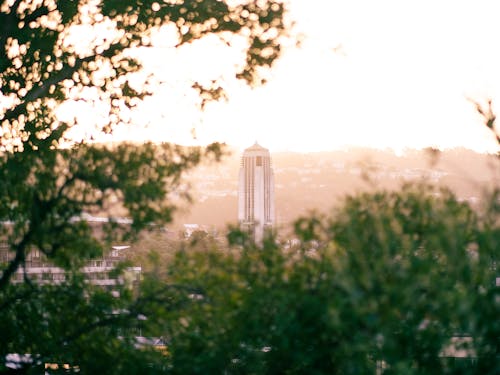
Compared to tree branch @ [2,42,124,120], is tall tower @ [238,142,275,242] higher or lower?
lower

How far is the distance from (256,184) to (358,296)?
412 feet

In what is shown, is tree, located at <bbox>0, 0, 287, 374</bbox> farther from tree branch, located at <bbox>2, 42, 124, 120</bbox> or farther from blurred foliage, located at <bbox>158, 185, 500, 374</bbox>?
blurred foliage, located at <bbox>158, 185, 500, 374</bbox>

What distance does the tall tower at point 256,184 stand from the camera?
123625 mm

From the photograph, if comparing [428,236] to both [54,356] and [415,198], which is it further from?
[54,356]

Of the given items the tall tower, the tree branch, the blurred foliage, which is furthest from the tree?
the tall tower

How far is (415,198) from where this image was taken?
5223 millimetres

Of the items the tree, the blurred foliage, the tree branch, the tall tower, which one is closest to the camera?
the blurred foliage

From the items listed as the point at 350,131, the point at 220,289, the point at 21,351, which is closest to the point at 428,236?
the point at 220,289

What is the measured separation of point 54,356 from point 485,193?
136 inches

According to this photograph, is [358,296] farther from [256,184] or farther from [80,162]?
[256,184]

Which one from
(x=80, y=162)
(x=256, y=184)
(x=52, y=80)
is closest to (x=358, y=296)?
(x=80, y=162)

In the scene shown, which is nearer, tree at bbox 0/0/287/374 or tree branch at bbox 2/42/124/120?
tree at bbox 0/0/287/374

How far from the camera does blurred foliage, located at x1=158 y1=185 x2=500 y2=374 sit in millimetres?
4676

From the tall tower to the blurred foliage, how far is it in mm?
113825
